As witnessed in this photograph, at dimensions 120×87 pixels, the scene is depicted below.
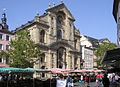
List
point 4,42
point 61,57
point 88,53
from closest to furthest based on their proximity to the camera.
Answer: point 4,42 → point 61,57 → point 88,53

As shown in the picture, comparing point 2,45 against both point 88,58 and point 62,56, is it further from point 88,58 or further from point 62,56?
point 88,58

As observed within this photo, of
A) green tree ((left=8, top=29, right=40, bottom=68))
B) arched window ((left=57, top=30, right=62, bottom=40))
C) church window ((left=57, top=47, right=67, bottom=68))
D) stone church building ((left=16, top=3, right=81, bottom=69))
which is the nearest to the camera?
green tree ((left=8, top=29, right=40, bottom=68))

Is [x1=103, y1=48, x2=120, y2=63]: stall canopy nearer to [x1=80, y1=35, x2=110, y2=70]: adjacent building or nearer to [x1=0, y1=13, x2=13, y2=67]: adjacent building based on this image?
[x1=0, y1=13, x2=13, y2=67]: adjacent building

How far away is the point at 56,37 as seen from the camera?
67.7 meters

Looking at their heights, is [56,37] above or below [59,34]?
below

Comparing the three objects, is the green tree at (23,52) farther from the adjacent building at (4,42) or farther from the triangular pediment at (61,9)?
the triangular pediment at (61,9)

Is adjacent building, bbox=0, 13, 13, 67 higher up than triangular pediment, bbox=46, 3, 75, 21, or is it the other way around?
triangular pediment, bbox=46, 3, 75, 21

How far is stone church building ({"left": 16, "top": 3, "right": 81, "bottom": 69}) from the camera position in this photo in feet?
208

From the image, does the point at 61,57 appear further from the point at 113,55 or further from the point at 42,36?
the point at 113,55

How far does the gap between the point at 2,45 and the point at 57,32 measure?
15767mm

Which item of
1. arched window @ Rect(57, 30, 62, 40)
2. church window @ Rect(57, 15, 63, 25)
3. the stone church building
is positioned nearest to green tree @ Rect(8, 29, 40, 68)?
the stone church building

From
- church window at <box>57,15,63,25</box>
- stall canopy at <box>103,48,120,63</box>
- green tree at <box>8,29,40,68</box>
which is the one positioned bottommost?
stall canopy at <box>103,48,120,63</box>

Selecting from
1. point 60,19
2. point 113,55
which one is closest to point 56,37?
point 60,19

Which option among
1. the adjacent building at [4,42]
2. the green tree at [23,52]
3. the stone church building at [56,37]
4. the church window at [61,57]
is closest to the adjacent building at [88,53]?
the stone church building at [56,37]
